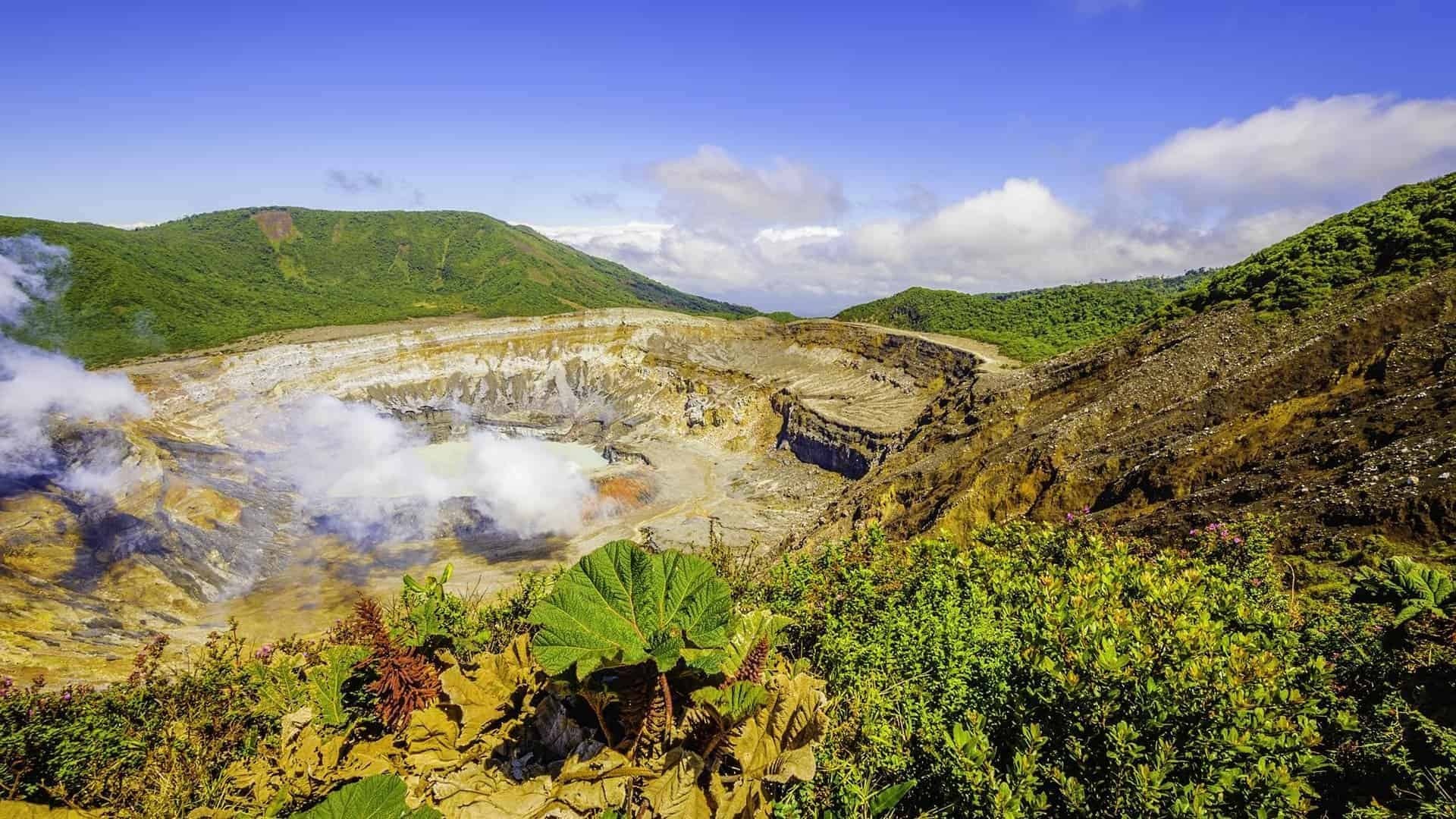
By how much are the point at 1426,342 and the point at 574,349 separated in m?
63.0

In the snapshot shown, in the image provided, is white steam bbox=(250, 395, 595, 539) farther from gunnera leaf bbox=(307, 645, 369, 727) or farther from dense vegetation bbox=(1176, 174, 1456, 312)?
dense vegetation bbox=(1176, 174, 1456, 312)

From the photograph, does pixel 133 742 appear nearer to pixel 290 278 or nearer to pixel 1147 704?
pixel 1147 704

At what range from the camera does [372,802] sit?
8.51 ft

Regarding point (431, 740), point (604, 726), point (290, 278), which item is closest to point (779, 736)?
point (604, 726)

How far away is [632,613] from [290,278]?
171 metres

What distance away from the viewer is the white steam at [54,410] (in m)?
27.4

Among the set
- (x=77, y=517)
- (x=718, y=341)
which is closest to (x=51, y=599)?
(x=77, y=517)

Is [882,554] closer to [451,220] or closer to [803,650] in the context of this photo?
[803,650]

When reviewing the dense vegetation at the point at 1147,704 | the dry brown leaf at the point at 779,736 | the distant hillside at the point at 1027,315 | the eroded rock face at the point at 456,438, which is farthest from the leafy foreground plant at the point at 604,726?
the distant hillside at the point at 1027,315

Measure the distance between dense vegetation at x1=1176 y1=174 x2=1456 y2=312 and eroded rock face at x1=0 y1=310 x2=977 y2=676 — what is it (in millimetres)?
20294

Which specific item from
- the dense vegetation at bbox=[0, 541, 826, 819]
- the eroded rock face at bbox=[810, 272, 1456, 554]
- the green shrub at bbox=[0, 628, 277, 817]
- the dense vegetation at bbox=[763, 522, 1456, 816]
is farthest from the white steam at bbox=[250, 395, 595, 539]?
the dense vegetation at bbox=[763, 522, 1456, 816]

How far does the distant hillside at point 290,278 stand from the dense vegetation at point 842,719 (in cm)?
8597

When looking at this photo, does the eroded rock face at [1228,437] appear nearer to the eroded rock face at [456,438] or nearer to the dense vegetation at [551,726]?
the eroded rock face at [456,438]

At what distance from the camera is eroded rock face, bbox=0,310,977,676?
24.0m
